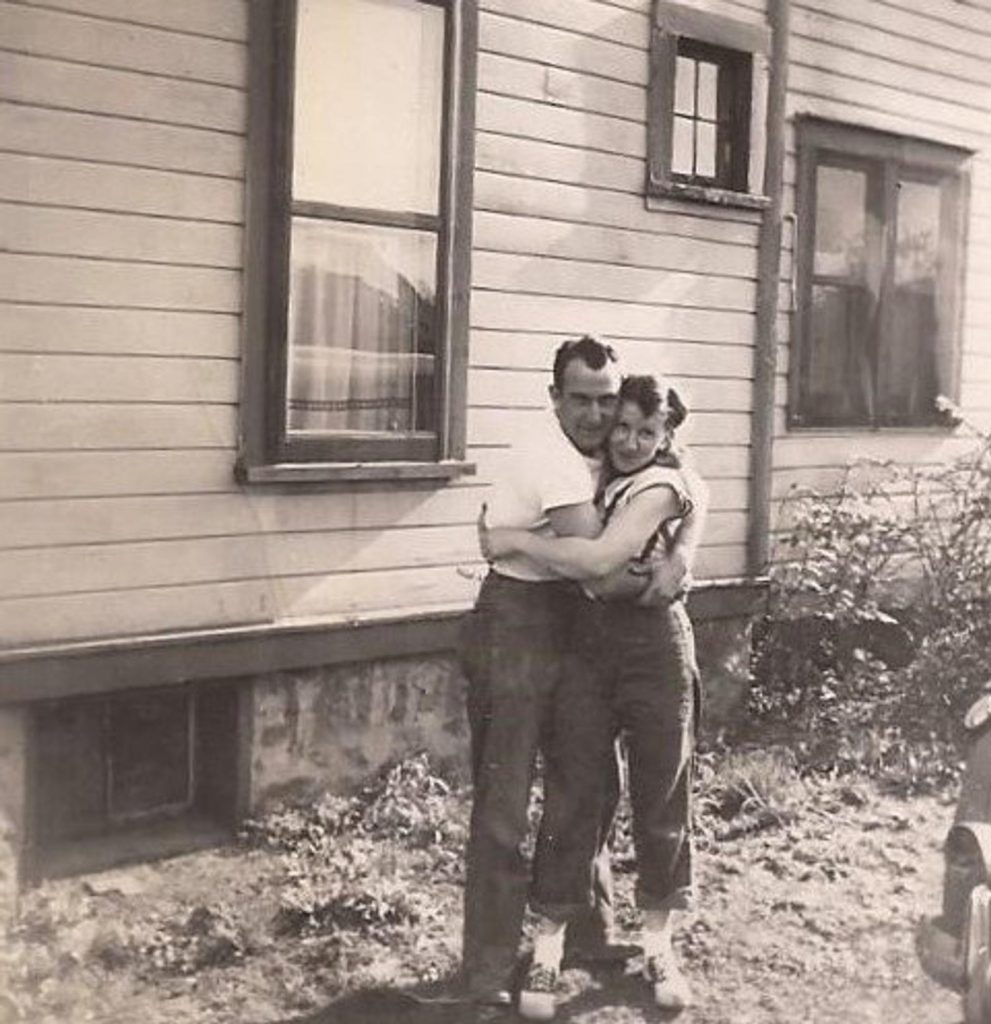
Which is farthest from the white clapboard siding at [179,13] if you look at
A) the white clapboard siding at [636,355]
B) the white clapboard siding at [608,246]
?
the white clapboard siding at [636,355]

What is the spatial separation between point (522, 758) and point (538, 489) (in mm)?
787

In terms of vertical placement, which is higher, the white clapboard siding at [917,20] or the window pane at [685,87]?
the white clapboard siding at [917,20]

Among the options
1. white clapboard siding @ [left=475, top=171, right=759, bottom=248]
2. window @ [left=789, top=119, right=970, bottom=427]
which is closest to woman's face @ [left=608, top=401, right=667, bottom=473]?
white clapboard siding @ [left=475, top=171, right=759, bottom=248]

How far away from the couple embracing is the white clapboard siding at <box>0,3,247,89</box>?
204 cm

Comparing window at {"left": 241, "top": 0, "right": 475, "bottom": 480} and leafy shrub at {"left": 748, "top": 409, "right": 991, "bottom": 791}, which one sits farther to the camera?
leafy shrub at {"left": 748, "top": 409, "right": 991, "bottom": 791}

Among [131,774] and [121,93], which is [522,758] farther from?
[121,93]

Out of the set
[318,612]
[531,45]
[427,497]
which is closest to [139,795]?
[318,612]

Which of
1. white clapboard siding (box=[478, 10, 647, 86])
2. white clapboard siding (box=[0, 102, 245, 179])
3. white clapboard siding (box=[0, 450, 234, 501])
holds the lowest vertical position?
white clapboard siding (box=[0, 450, 234, 501])

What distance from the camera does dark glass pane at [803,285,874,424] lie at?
8.70 m

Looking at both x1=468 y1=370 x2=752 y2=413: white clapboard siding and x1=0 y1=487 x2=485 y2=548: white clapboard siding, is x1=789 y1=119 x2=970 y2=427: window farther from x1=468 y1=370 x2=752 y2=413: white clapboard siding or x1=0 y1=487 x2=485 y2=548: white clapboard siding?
x1=0 y1=487 x2=485 y2=548: white clapboard siding

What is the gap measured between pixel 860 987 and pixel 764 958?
34 centimetres

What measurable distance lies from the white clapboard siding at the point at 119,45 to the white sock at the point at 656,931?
3298 millimetres

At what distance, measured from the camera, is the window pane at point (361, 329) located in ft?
19.4

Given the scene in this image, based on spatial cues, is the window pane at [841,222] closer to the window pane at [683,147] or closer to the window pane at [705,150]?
the window pane at [705,150]
